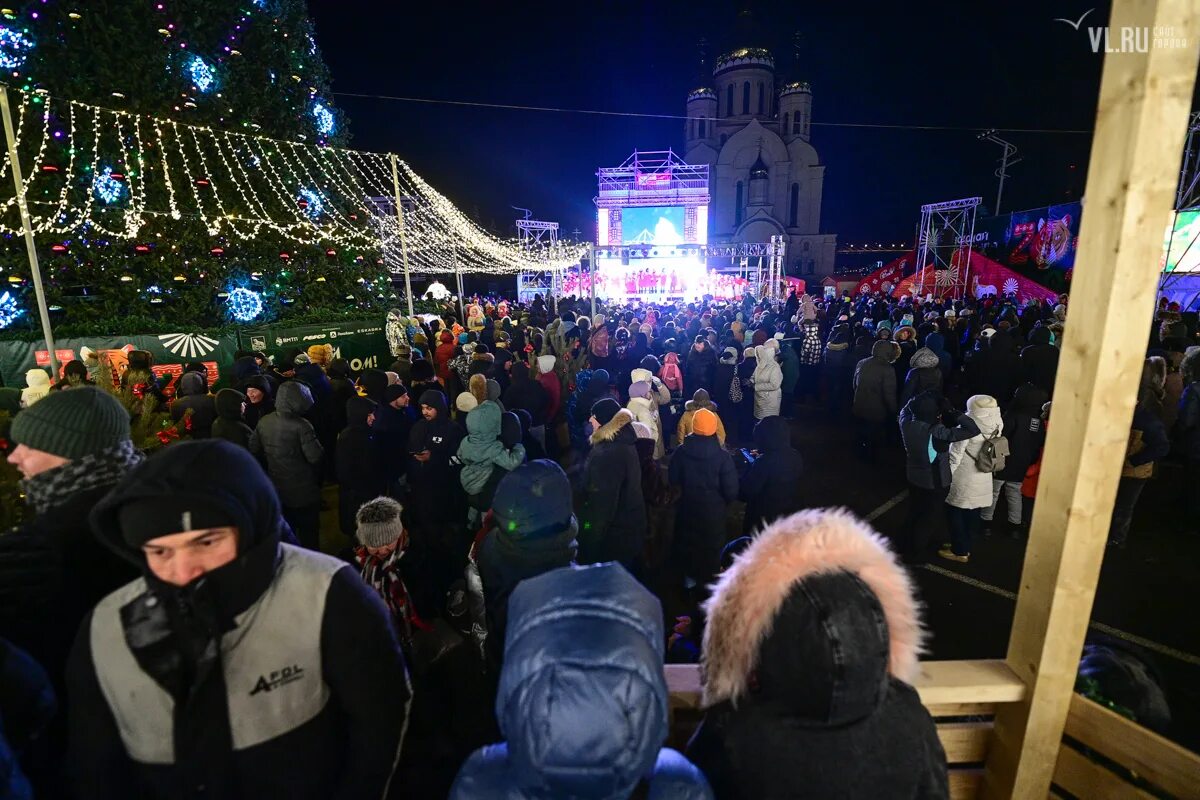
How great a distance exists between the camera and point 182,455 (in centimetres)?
133

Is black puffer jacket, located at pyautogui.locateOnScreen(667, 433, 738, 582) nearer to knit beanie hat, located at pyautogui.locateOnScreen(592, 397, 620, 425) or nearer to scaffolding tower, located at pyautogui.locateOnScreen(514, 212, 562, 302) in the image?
knit beanie hat, located at pyautogui.locateOnScreen(592, 397, 620, 425)

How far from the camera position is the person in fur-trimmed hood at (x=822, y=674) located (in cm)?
124

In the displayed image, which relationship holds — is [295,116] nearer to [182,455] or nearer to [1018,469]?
[182,455]

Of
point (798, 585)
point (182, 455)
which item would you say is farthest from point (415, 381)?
point (798, 585)

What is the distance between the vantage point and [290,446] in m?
4.30

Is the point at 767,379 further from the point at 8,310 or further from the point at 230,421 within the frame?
the point at 8,310

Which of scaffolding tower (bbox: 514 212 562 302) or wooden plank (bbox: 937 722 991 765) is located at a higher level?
scaffolding tower (bbox: 514 212 562 302)

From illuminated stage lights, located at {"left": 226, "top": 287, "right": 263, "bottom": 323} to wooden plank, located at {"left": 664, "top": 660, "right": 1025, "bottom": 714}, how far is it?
1285 cm

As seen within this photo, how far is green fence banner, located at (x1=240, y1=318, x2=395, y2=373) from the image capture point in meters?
10.0

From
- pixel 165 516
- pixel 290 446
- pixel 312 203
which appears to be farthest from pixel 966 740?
pixel 312 203

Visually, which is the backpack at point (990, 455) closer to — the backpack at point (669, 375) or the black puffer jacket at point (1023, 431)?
the black puffer jacket at point (1023, 431)

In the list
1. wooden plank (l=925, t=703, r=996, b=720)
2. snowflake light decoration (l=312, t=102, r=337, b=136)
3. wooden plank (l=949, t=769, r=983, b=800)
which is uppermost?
snowflake light decoration (l=312, t=102, r=337, b=136)

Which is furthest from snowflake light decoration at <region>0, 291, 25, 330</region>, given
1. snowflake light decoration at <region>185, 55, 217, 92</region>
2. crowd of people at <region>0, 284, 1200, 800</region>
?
crowd of people at <region>0, 284, 1200, 800</region>

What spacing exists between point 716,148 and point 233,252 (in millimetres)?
46029
